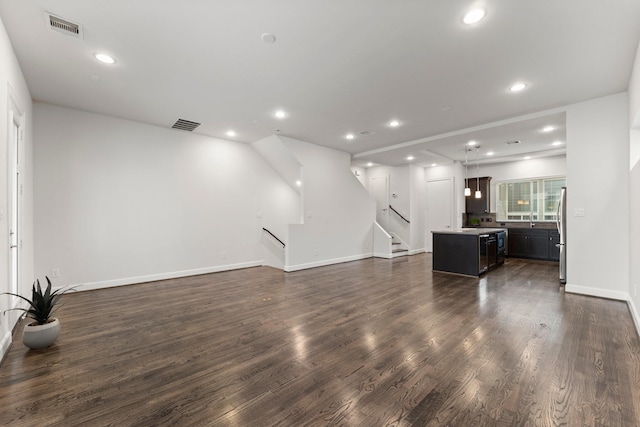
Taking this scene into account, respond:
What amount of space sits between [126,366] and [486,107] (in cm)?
584

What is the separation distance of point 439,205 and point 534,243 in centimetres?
282

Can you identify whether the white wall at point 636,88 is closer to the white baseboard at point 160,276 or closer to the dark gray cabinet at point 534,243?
the dark gray cabinet at point 534,243

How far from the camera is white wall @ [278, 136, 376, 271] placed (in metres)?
6.88

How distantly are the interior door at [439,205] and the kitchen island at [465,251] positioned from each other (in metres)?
2.69

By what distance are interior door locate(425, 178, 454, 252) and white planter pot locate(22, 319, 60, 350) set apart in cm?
918

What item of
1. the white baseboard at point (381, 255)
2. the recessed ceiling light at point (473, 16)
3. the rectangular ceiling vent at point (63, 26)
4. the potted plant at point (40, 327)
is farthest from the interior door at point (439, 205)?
the rectangular ceiling vent at point (63, 26)

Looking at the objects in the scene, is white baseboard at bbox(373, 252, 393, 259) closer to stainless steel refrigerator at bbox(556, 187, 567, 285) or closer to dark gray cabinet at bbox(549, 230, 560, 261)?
stainless steel refrigerator at bbox(556, 187, 567, 285)

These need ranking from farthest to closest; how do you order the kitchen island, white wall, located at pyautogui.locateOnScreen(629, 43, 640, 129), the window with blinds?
the window with blinds
the kitchen island
white wall, located at pyautogui.locateOnScreen(629, 43, 640, 129)

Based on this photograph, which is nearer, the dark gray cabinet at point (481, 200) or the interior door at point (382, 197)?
the dark gray cabinet at point (481, 200)

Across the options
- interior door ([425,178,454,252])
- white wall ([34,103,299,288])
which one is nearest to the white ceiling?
white wall ([34,103,299,288])

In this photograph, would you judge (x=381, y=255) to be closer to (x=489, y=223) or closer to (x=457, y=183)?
(x=457, y=183)

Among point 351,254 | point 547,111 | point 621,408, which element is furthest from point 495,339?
point 351,254

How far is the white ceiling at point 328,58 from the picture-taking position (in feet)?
8.35

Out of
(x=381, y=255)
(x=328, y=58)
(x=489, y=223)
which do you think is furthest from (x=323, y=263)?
(x=489, y=223)
